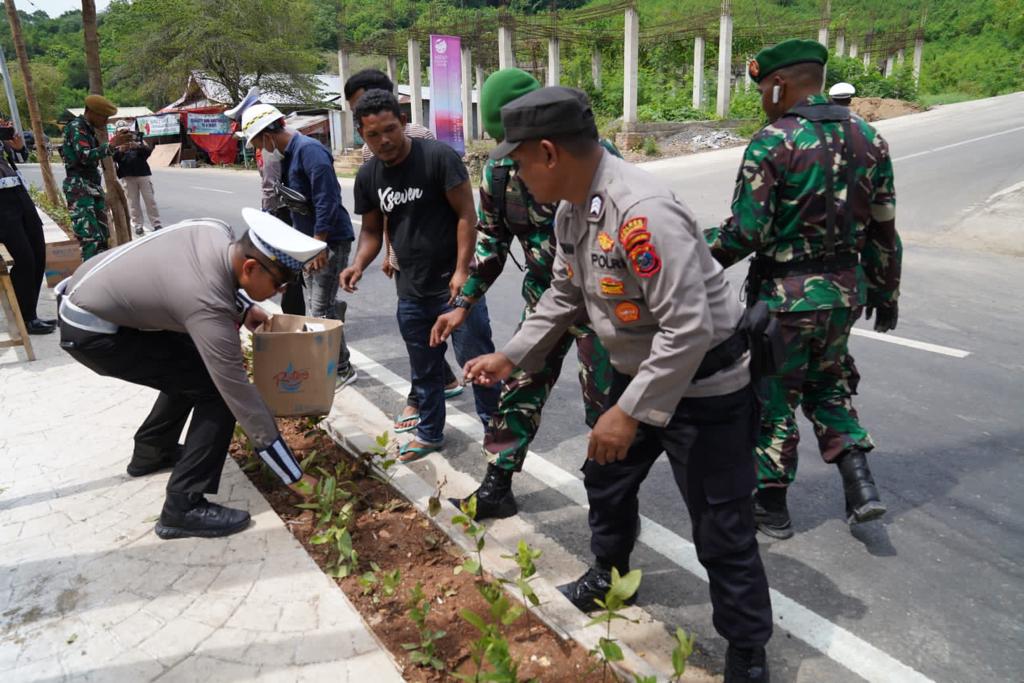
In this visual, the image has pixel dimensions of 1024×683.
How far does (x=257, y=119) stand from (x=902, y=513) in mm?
4214

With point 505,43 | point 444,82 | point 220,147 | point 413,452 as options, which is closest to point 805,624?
point 413,452

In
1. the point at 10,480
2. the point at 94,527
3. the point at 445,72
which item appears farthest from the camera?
the point at 445,72

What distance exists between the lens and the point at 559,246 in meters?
2.29

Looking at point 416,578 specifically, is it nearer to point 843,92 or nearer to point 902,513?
point 902,513

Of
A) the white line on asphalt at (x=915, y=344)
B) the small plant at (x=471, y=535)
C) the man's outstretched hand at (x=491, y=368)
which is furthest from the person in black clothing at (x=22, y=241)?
the white line on asphalt at (x=915, y=344)

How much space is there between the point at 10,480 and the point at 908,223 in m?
10.8

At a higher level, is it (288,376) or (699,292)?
(699,292)

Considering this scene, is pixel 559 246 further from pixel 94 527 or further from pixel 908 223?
pixel 908 223

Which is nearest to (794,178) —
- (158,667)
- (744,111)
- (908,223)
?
(158,667)

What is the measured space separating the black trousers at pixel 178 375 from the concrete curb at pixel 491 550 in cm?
78

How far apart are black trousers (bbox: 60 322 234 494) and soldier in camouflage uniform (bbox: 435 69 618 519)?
3.41 ft

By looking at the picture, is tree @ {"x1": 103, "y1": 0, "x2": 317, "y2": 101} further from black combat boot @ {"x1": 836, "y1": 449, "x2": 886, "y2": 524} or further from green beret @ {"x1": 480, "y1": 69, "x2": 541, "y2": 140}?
black combat boot @ {"x1": 836, "y1": 449, "x2": 886, "y2": 524}

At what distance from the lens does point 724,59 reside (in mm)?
25562

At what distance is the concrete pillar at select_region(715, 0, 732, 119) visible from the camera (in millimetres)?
25031
